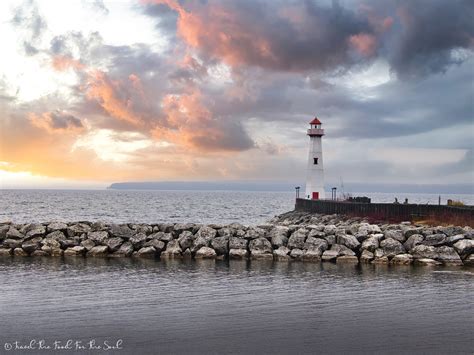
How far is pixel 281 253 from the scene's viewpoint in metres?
22.8

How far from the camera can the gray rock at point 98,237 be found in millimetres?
24552

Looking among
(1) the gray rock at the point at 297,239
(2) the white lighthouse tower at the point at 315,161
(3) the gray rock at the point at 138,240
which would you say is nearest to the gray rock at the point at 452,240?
(1) the gray rock at the point at 297,239

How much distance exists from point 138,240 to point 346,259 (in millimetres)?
9477

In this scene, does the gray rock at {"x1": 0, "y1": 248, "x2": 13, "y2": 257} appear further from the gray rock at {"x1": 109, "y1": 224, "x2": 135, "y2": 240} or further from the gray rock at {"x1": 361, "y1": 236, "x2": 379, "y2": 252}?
the gray rock at {"x1": 361, "y1": 236, "x2": 379, "y2": 252}

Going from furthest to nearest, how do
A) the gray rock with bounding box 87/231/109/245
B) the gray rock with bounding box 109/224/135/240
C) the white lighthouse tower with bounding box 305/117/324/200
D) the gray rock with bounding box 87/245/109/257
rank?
the white lighthouse tower with bounding box 305/117/324/200 → the gray rock with bounding box 109/224/135/240 → the gray rock with bounding box 87/231/109/245 → the gray rock with bounding box 87/245/109/257

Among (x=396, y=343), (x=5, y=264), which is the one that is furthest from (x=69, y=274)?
(x=396, y=343)

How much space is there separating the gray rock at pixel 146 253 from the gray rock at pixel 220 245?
2.70m

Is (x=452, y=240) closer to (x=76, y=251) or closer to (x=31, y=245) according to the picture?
(x=76, y=251)

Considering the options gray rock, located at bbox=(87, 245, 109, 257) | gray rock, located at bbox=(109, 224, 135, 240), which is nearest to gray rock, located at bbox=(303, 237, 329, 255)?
gray rock, located at bbox=(109, 224, 135, 240)

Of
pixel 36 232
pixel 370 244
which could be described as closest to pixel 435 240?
pixel 370 244

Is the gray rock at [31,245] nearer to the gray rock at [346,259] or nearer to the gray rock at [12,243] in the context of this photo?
the gray rock at [12,243]

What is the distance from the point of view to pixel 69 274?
60.9ft

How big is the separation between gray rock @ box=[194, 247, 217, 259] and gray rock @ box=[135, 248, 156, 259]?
2.03 meters

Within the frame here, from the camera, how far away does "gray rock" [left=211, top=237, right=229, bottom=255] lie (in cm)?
2330
